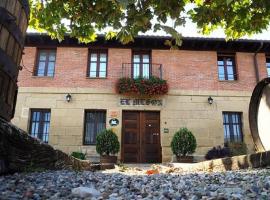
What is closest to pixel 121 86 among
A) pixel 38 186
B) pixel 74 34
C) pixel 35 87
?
pixel 35 87

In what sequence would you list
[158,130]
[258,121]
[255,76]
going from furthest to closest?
1. [255,76]
2. [158,130]
3. [258,121]

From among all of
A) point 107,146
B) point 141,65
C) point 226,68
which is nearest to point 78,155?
point 107,146

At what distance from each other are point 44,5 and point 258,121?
15.7 feet

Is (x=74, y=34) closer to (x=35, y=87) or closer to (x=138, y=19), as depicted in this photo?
(x=138, y=19)

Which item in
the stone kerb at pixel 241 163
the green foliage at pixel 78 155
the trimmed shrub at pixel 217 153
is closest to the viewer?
the stone kerb at pixel 241 163

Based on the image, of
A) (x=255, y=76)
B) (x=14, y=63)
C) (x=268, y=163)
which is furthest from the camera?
(x=255, y=76)

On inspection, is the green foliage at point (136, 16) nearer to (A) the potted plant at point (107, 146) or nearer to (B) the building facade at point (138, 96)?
(A) the potted plant at point (107, 146)

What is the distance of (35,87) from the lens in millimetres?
14062

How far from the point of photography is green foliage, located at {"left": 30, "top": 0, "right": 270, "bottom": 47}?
12.4 ft

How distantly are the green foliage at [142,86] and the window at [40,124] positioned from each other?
3.59m

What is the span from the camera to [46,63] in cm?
1464

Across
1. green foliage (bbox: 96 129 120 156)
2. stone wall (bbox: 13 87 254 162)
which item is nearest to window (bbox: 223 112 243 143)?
stone wall (bbox: 13 87 254 162)

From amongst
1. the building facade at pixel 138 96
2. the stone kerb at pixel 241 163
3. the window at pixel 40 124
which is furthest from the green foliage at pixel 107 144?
the stone kerb at pixel 241 163

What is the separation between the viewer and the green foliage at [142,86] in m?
13.8
